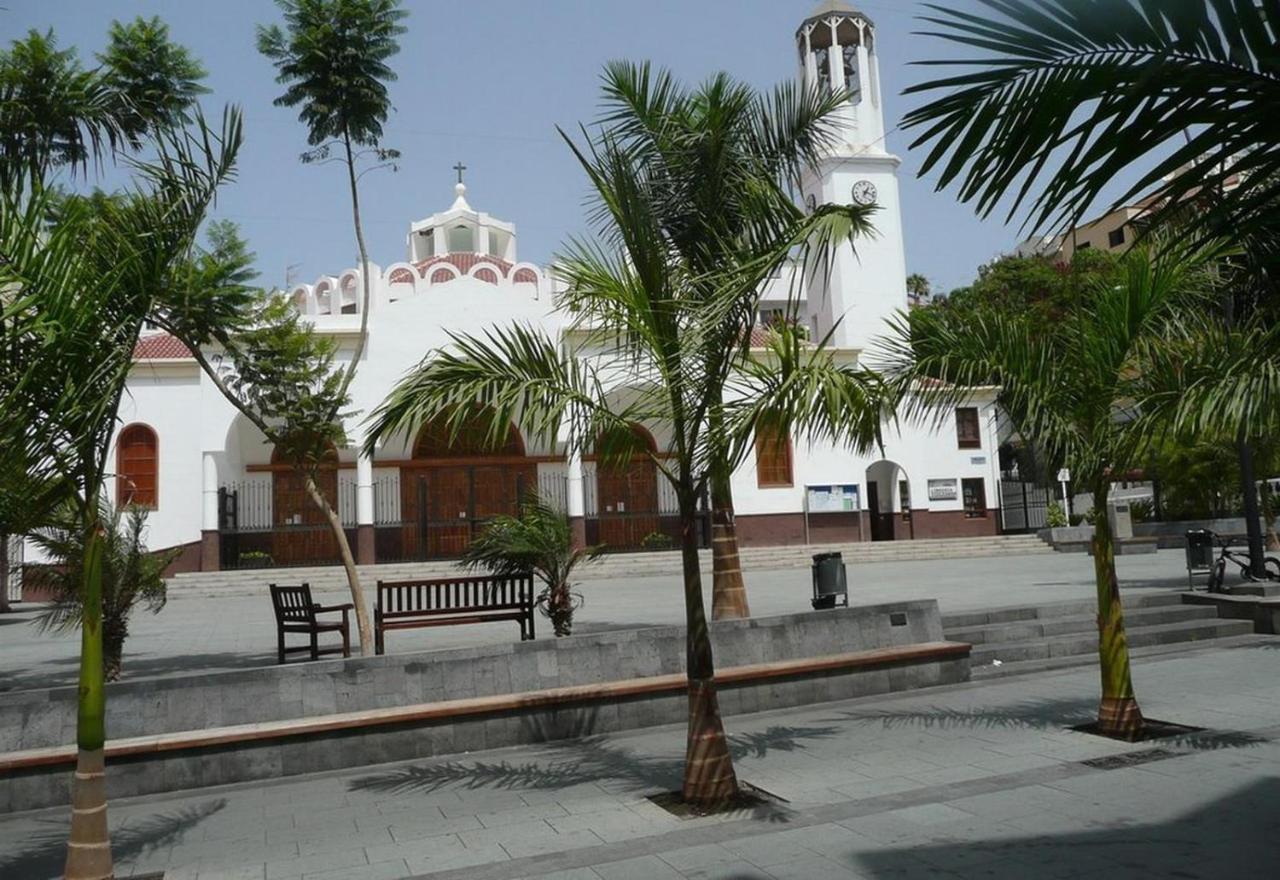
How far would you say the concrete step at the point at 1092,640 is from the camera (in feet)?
36.7

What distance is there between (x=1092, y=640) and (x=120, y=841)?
962 centimetres

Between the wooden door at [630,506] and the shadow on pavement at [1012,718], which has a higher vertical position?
the wooden door at [630,506]

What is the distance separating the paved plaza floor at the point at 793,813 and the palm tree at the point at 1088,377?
0.96m

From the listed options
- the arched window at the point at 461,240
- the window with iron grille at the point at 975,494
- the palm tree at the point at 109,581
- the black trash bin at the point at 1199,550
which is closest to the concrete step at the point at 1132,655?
the black trash bin at the point at 1199,550

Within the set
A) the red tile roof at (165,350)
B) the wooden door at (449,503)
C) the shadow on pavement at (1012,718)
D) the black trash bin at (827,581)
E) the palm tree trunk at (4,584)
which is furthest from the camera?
the wooden door at (449,503)

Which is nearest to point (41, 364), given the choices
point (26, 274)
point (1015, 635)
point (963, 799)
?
point (26, 274)

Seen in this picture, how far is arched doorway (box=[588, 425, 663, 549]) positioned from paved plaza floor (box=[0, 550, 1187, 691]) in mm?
4437

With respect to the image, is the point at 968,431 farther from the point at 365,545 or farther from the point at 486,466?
the point at 365,545

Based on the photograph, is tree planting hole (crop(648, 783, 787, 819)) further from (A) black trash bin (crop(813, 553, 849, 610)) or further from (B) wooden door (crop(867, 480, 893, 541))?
(B) wooden door (crop(867, 480, 893, 541))

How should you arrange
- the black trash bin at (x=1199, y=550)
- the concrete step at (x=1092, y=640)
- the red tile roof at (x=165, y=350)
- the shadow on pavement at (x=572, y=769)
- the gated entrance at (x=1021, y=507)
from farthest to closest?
the gated entrance at (x=1021, y=507)
the red tile roof at (x=165, y=350)
the black trash bin at (x=1199, y=550)
the concrete step at (x=1092, y=640)
the shadow on pavement at (x=572, y=769)

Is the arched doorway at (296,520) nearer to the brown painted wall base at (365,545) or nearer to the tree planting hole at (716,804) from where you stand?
the brown painted wall base at (365,545)

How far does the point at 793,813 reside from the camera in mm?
6305

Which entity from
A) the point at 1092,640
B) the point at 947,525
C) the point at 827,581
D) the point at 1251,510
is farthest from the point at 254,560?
the point at 1251,510

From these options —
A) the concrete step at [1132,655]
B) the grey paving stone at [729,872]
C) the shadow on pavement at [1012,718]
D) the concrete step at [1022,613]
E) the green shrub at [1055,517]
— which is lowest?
the grey paving stone at [729,872]
